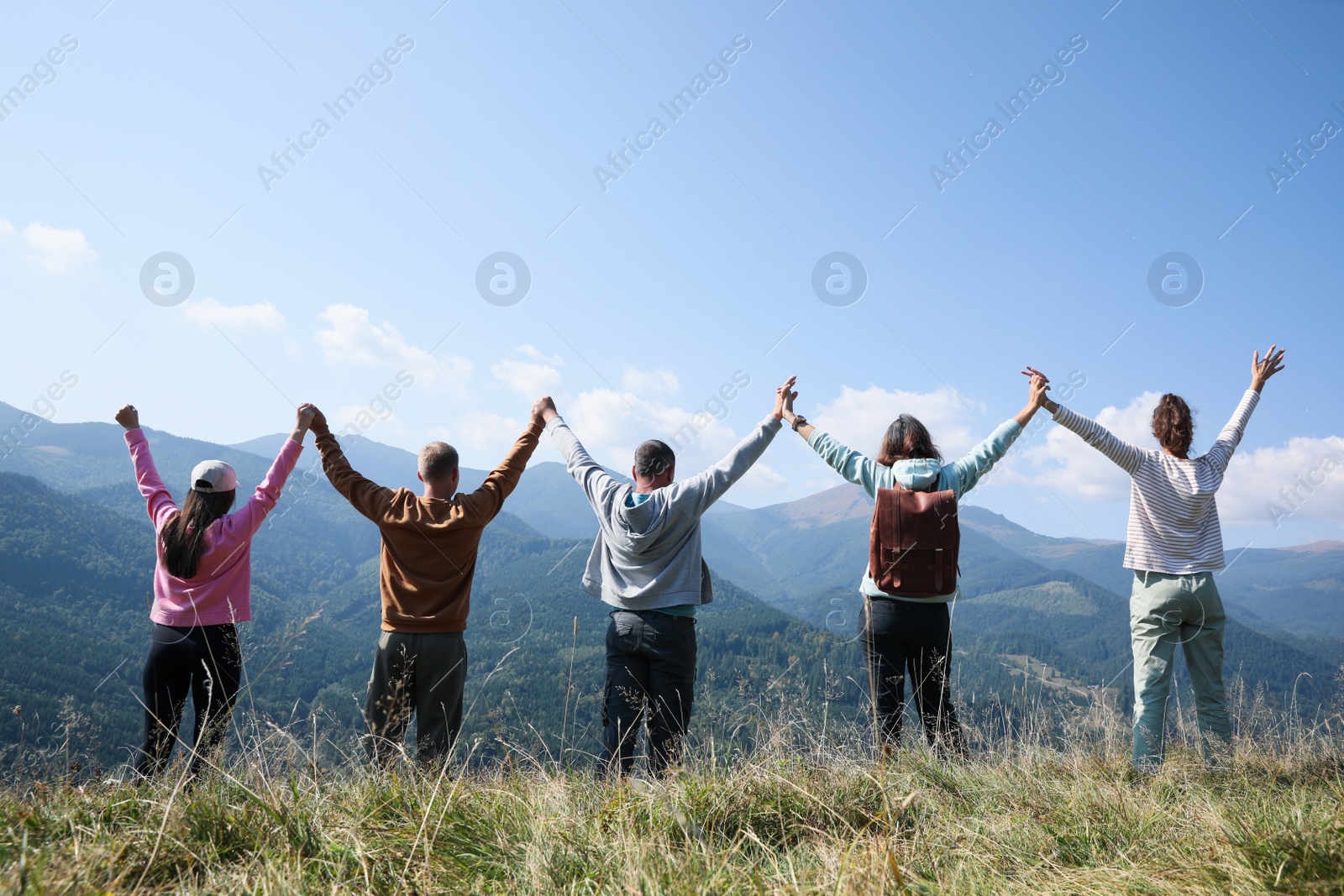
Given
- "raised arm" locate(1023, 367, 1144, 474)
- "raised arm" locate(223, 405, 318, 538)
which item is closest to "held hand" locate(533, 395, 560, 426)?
"raised arm" locate(223, 405, 318, 538)

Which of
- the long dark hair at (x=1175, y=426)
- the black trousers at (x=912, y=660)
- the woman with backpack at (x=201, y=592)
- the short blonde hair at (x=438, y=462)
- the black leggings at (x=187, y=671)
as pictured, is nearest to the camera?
the black leggings at (x=187, y=671)

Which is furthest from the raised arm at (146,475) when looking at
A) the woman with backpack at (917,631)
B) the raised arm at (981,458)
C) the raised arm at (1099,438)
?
the raised arm at (1099,438)

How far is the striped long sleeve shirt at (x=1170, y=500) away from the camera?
4.41 meters

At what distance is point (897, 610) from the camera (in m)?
4.16

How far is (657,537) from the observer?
4145 mm

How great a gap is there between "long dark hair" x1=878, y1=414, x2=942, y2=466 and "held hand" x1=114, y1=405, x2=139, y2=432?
499 centimetres

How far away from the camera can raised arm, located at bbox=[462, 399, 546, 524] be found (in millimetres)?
4211

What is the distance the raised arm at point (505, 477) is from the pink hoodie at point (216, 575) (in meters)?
1.17

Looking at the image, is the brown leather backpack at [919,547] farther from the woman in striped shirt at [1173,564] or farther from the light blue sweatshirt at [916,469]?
the woman in striped shirt at [1173,564]

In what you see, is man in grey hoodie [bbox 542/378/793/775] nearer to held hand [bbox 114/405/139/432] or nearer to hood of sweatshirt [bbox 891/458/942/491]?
hood of sweatshirt [bbox 891/458/942/491]

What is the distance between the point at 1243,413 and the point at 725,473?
3566 millimetres

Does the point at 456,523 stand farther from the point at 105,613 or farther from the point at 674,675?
the point at 105,613

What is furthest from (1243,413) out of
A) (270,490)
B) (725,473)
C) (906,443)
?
(270,490)

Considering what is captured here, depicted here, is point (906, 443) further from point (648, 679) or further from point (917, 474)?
point (648, 679)
